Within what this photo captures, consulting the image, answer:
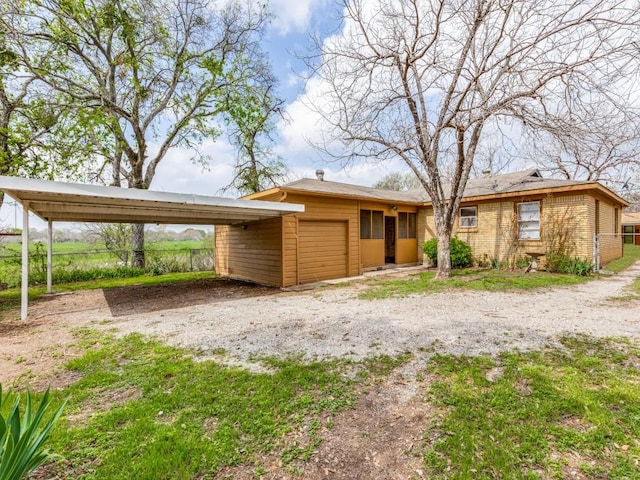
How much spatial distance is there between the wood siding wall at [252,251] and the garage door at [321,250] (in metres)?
0.73

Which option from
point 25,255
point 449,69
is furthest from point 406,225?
point 25,255

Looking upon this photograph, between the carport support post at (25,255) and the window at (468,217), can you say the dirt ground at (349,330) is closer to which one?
the carport support post at (25,255)

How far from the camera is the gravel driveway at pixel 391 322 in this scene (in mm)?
3947

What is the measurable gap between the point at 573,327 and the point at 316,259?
21.0ft

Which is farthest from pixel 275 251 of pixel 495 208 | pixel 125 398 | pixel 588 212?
pixel 588 212

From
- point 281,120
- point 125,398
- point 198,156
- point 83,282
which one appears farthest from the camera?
point 281,120

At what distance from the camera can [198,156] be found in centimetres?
1631

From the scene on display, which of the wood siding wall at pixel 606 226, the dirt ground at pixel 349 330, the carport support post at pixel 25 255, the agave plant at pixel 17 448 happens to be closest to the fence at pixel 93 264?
the dirt ground at pixel 349 330

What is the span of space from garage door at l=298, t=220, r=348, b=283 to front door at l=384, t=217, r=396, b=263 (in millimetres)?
3787

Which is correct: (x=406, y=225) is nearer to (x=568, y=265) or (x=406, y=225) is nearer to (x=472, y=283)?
(x=472, y=283)

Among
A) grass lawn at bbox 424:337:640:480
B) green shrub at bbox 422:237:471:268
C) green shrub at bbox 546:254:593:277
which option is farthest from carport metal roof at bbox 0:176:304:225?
green shrub at bbox 546:254:593:277

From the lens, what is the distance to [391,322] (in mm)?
4938

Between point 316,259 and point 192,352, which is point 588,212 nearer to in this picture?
point 316,259

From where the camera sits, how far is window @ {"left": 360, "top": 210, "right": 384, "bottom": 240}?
11.3 m
